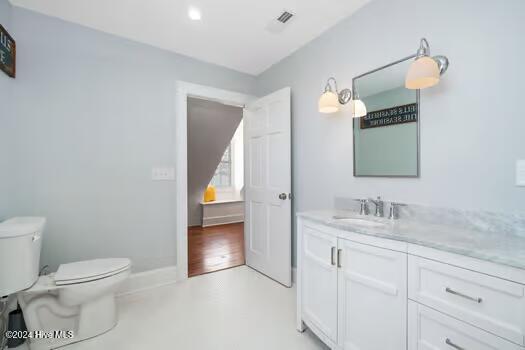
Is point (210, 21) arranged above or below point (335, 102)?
above

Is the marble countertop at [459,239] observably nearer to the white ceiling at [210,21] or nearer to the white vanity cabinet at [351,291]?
the white vanity cabinet at [351,291]

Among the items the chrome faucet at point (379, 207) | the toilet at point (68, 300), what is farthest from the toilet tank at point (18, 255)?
the chrome faucet at point (379, 207)

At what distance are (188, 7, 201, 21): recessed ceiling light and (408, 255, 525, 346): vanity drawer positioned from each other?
2.21 m

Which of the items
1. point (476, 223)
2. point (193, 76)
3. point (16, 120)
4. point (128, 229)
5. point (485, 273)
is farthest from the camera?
point (193, 76)

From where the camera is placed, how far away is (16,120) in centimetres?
180

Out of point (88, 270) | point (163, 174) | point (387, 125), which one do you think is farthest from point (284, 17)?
point (88, 270)

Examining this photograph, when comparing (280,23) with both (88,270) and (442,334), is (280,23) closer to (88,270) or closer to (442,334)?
(442,334)

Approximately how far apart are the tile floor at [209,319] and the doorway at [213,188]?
50 centimetres

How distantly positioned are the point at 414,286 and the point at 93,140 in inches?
101

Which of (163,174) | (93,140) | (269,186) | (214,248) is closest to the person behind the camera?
(93,140)

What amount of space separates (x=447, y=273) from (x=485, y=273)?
12cm

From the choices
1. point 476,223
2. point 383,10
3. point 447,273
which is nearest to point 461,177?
point 476,223

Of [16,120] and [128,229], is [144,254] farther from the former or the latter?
[16,120]

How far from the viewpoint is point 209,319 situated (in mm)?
1814
